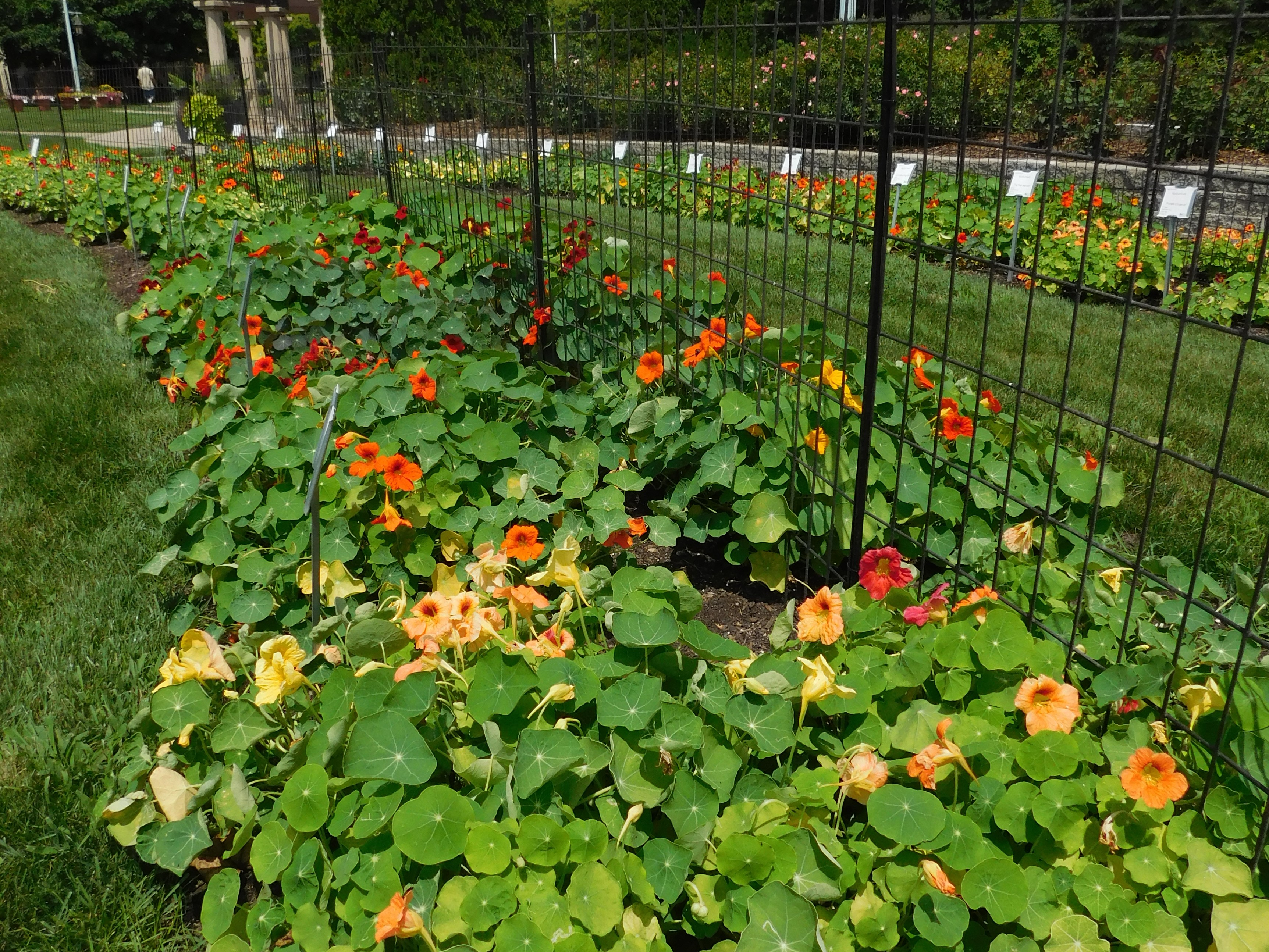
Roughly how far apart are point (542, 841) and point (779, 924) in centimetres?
36

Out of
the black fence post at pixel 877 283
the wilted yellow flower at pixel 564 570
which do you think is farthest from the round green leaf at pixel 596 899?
the black fence post at pixel 877 283

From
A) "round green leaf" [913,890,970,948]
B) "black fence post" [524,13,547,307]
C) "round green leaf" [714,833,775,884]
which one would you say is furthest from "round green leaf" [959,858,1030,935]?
"black fence post" [524,13,547,307]

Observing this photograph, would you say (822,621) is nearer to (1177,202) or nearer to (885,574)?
(885,574)

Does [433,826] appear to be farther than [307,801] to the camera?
No

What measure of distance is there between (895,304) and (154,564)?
4255 mm

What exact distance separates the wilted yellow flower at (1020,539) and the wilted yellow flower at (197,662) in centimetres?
172

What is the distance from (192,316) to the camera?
4.59 meters

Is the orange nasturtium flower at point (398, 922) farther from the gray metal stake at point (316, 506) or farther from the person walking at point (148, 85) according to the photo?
the person walking at point (148, 85)

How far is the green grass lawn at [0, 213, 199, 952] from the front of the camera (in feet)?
6.05

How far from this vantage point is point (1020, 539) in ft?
7.73

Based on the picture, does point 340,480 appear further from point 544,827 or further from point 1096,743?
point 1096,743

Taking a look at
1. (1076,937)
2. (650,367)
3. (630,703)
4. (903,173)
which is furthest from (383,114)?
(1076,937)

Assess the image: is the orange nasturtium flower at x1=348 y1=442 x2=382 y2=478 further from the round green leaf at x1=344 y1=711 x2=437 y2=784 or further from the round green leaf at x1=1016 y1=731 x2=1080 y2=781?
the round green leaf at x1=1016 y1=731 x2=1080 y2=781

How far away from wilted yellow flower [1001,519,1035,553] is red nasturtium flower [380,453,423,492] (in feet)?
4.83
